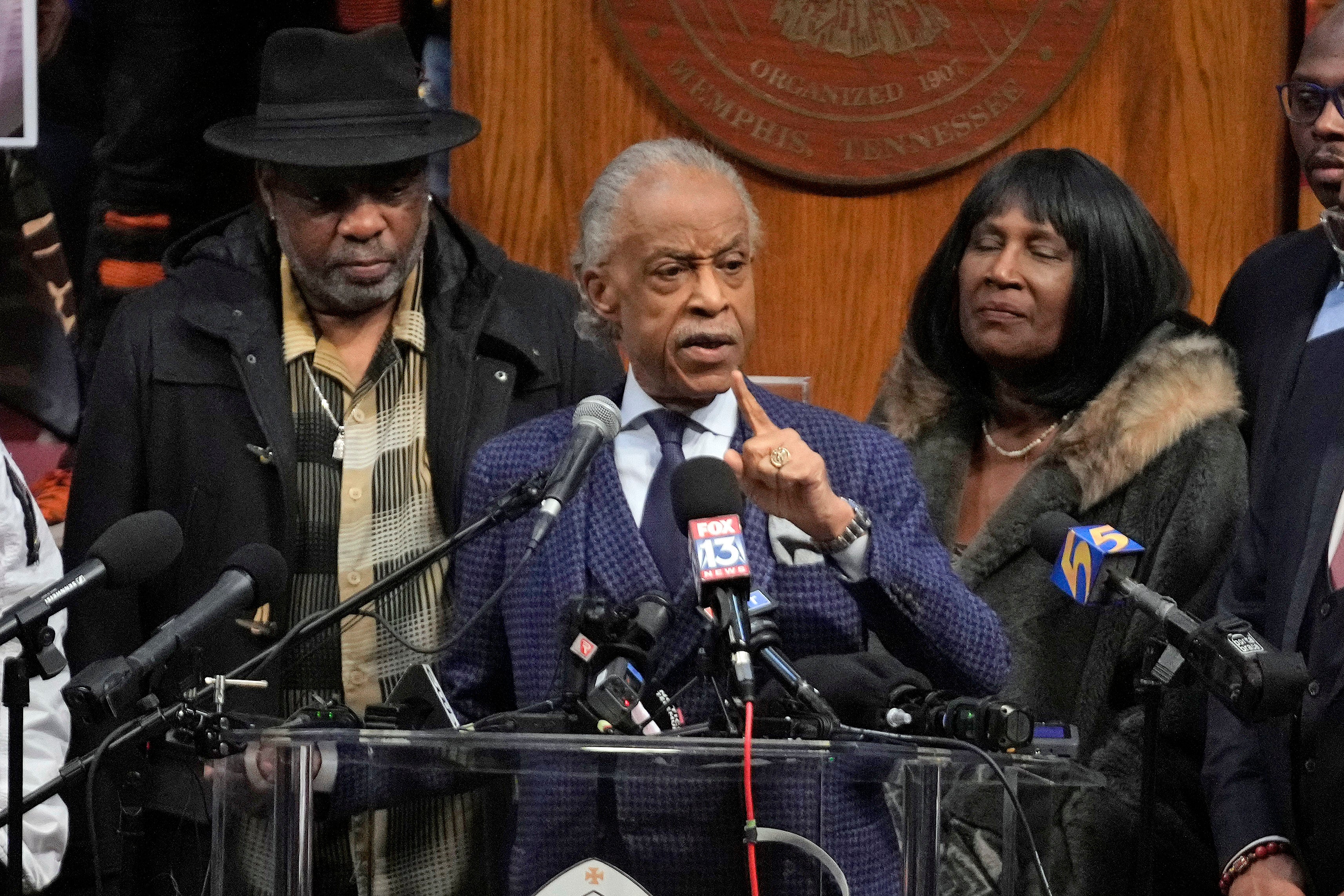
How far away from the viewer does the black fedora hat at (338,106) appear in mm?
3312

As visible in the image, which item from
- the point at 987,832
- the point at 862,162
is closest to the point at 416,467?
the point at 862,162

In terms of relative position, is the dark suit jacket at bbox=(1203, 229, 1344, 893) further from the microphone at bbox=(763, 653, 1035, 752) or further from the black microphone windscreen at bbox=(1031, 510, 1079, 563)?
the microphone at bbox=(763, 653, 1035, 752)

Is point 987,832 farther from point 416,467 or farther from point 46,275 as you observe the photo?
point 46,275

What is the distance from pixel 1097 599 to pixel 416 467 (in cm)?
148

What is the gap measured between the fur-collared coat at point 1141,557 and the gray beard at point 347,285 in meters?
1.10

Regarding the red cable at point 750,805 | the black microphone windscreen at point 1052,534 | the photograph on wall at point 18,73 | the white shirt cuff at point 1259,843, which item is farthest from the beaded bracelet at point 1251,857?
the photograph on wall at point 18,73

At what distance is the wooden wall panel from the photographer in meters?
4.07

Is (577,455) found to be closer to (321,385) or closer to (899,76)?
(321,385)

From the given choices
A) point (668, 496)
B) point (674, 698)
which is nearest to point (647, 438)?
point (668, 496)

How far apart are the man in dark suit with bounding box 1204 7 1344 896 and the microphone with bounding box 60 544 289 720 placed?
4.63 ft

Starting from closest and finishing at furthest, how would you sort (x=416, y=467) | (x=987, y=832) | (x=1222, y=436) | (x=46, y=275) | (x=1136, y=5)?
(x=987, y=832) → (x=1222, y=436) → (x=416, y=467) → (x=46, y=275) → (x=1136, y=5)

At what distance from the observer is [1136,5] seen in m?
4.10

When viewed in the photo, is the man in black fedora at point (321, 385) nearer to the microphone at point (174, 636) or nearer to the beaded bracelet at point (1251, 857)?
the microphone at point (174, 636)

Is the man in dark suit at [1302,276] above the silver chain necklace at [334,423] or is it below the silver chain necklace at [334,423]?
above
